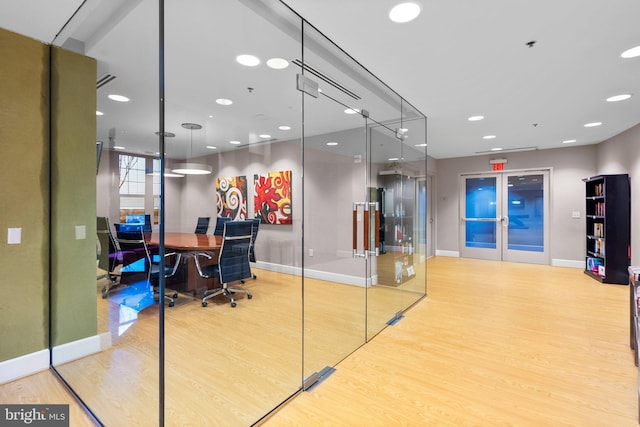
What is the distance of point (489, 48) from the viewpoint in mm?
2539

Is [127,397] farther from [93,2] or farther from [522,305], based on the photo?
[522,305]

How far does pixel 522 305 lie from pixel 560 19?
351 centimetres

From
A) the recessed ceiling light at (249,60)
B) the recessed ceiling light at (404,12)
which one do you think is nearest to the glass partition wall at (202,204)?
the recessed ceiling light at (249,60)

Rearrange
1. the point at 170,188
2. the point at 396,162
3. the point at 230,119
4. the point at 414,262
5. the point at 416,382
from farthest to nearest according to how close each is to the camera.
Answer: the point at 414,262, the point at 396,162, the point at 416,382, the point at 230,119, the point at 170,188

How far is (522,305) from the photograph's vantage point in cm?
417

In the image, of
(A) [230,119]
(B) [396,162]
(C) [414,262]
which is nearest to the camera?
(A) [230,119]

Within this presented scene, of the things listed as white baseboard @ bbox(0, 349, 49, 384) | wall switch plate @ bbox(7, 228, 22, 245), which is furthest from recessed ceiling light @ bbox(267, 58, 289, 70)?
white baseboard @ bbox(0, 349, 49, 384)

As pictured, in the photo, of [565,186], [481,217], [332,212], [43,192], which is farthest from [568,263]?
[43,192]

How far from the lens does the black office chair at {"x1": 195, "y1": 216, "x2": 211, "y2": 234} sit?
5.77 ft

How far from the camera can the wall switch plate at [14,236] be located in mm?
2188

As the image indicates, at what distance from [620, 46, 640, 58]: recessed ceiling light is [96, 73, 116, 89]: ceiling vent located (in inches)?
161

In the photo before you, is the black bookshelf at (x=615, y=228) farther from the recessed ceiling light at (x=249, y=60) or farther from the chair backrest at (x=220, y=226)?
the chair backrest at (x=220, y=226)

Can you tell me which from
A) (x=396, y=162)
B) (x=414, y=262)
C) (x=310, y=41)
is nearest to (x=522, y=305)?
(x=414, y=262)

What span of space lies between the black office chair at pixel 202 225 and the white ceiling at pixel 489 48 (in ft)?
4.96
